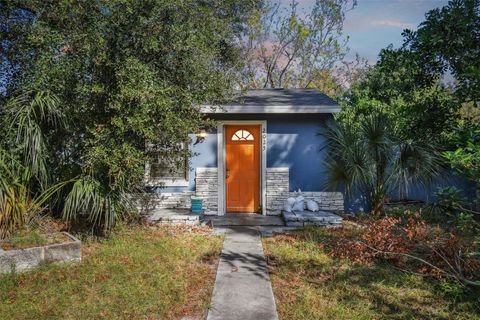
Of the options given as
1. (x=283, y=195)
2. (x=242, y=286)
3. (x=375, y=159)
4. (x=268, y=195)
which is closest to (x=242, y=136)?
(x=268, y=195)

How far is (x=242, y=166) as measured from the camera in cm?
939

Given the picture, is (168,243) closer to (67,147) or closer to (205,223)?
(205,223)

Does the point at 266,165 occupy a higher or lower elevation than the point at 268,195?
higher

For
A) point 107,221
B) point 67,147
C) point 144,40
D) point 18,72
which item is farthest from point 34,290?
point 18,72

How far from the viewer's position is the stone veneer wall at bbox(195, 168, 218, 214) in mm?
9055

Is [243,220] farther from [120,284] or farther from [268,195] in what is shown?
[120,284]

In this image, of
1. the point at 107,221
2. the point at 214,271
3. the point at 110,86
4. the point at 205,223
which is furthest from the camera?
the point at 205,223

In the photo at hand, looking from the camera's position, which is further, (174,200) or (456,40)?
(174,200)

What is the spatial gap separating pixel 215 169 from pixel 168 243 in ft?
9.72

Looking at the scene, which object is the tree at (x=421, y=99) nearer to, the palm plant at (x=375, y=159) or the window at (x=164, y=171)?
the palm plant at (x=375, y=159)

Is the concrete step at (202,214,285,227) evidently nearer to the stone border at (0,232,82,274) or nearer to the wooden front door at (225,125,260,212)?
the wooden front door at (225,125,260,212)

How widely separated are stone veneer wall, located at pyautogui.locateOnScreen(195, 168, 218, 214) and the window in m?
0.39

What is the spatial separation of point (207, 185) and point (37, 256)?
452 centimetres

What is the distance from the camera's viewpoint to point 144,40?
5793 mm
